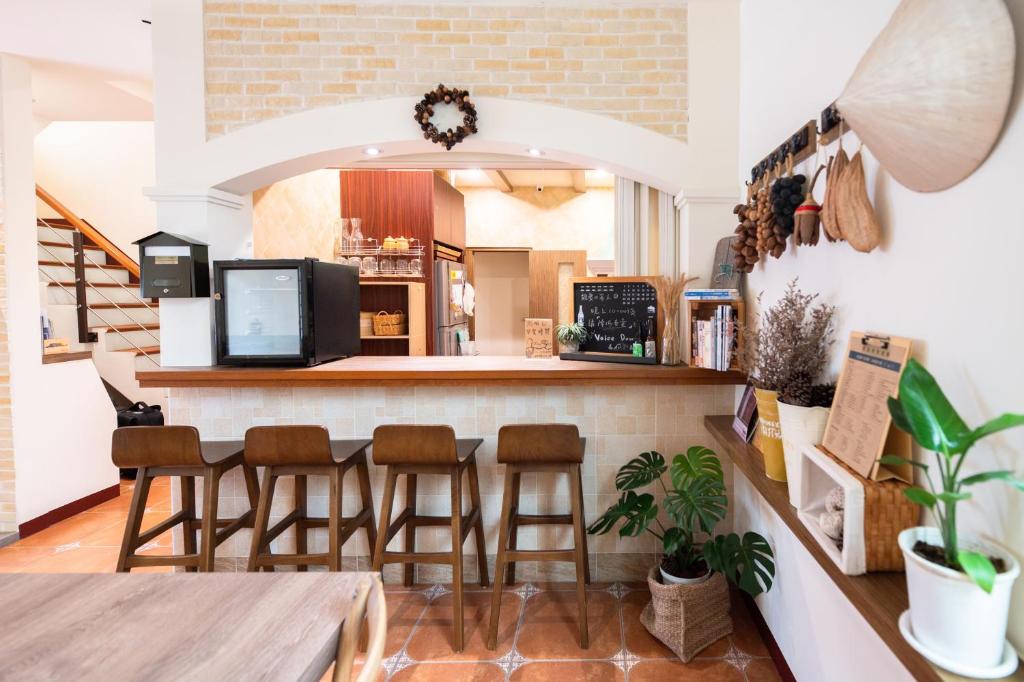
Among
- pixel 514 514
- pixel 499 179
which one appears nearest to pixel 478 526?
pixel 514 514

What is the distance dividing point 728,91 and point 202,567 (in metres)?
3.42

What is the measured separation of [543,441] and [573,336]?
0.82m

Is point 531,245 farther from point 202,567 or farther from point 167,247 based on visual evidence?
point 202,567

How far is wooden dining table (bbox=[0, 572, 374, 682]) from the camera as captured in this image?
0.98m

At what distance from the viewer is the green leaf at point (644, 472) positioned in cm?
251

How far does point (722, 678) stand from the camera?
7.31 ft

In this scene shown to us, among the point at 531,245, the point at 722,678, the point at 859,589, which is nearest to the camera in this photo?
the point at 859,589

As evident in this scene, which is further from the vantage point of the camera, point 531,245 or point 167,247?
point 531,245

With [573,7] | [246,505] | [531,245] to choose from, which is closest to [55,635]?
[246,505]

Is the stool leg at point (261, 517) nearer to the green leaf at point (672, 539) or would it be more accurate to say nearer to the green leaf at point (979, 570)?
the green leaf at point (672, 539)

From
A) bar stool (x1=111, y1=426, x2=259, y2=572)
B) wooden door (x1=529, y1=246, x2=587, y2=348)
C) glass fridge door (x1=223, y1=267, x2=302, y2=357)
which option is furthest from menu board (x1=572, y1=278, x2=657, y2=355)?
wooden door (x1=529, y1=246, x2=587, y2=348)

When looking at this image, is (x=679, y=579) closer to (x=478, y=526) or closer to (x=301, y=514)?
(x=478, y=526)

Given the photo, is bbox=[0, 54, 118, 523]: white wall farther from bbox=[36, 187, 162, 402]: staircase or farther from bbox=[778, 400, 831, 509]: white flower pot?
bbox=[778, 400, 831, 509]: white flower pot

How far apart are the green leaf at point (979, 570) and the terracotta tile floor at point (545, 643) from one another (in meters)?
1.71
